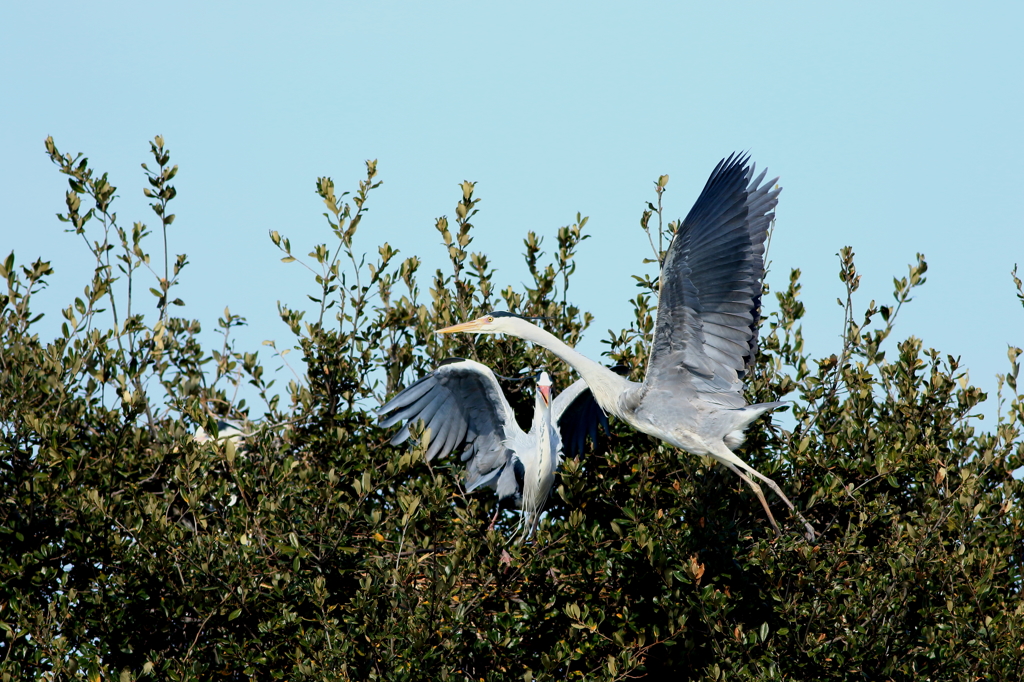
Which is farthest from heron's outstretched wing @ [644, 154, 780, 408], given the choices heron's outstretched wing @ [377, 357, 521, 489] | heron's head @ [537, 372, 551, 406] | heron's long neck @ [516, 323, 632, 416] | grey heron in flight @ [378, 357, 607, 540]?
heron's outstretched wing @ [377, 357, 521, 489]

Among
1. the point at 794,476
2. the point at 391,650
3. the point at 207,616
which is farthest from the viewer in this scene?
the point at 794,476

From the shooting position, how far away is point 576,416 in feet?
24.0

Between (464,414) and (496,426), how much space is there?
25cm

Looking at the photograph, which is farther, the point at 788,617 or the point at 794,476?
the point at 794,476

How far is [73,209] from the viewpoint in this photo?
6.58 metres

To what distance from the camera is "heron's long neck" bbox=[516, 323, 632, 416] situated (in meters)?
6.07

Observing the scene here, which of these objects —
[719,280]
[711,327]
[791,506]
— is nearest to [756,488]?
[791,506]

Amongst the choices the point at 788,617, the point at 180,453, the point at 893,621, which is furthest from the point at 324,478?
the point at 893,621

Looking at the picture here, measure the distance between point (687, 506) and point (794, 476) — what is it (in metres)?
0.72

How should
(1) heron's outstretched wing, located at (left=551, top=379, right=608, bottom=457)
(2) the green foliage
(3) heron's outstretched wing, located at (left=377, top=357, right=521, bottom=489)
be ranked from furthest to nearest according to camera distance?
(1) heron's outstretched wing, located at (left=551, top=379, right=608, bottom=457) → (3) heron's outstretched wing, located at (left=377, top=357, right=521, bottom=489) → (2) the green foliage

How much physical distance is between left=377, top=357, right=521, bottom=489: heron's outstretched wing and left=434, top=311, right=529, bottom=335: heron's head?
0.98ft

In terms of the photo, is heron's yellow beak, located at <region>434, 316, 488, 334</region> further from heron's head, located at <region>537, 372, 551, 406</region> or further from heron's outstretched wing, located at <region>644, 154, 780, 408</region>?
heron's outstretched wing, located at <region>644, 154, 780, 408</region>

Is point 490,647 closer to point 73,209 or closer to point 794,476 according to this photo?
point 794,476

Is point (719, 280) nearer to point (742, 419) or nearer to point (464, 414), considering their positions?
point (742, 419)
